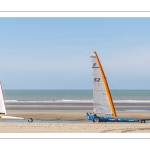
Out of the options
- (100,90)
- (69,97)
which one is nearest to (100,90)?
(100,90)

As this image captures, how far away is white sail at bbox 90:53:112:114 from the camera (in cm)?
2450

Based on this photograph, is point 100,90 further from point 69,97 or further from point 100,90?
point 69,97

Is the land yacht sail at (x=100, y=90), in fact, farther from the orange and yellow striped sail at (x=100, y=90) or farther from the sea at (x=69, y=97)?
the sea at (x=69, y=97)

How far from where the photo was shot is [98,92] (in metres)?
24.6

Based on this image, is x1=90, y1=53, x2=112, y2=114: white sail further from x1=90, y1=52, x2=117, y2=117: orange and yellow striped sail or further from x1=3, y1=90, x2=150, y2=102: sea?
x1=3, y1=90, x2=150, y2=102: sea

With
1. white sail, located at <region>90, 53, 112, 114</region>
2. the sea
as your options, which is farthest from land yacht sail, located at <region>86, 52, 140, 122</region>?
the sea

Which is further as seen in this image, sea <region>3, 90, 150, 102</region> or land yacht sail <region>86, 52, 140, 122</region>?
sea <region>3, 90, 150, 102</region>

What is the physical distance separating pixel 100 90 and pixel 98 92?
0.48ft
